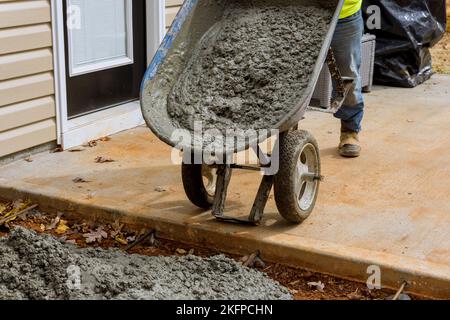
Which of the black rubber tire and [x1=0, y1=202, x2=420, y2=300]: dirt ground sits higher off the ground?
the black rubber tire

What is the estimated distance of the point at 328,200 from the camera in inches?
211

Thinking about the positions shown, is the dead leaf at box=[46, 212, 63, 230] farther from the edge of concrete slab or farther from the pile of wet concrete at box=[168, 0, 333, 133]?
the pile of wet concrete at box=[168, 0, 333, 133]

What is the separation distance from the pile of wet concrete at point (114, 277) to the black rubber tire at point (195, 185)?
2.47ft

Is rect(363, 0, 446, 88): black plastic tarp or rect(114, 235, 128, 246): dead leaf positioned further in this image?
rect(363, 0, 446, 88): black plastic tarp

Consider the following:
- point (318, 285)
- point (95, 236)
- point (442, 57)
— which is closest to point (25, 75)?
point (95, 236)

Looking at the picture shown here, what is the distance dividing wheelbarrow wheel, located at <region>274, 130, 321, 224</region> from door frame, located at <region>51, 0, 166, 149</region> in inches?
89.9

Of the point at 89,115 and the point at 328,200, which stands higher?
the point at 89,115

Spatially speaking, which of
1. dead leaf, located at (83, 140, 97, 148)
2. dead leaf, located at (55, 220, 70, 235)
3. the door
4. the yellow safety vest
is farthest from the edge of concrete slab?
the yellow safety vest

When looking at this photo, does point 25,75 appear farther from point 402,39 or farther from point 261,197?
point 402,39

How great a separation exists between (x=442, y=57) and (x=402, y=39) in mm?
2824

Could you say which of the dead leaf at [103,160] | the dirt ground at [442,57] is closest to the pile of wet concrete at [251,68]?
the dead leaf at [103,160]

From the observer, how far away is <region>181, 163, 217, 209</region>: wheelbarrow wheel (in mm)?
4973

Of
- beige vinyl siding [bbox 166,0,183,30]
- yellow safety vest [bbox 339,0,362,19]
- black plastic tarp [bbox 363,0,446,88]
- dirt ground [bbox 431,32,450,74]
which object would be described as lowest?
dirt ground [bbox 431,32,450,74]
